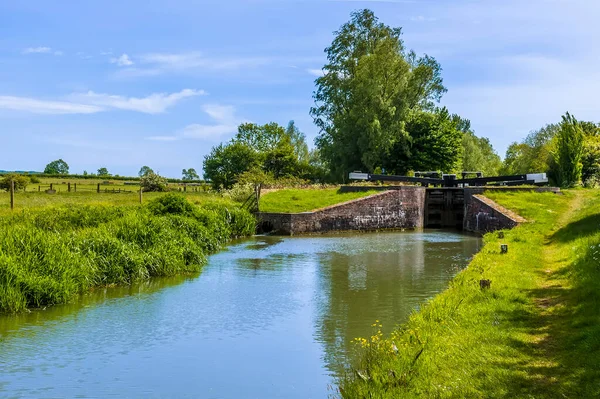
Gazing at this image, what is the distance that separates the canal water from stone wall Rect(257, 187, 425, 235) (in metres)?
11.3

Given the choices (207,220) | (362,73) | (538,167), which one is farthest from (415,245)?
(538,167)

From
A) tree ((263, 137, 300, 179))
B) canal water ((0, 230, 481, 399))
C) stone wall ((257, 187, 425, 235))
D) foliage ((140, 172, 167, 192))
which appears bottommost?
canal water ((0, 230, 481, 399))

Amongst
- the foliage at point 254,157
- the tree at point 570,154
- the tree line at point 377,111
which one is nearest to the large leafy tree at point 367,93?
the tree line at point 377,111

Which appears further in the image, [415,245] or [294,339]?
[415,245]

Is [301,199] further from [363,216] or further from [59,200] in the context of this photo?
[59,200]

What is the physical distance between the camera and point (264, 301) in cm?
1412

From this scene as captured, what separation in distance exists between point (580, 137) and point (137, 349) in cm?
4171

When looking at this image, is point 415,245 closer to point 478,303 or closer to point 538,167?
point 478,303

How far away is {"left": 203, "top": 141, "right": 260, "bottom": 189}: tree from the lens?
59.9 meters

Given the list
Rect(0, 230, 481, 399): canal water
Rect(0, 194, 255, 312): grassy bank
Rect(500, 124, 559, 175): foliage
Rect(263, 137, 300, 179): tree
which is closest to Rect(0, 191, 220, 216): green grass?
Rect(0, 194, 255, 312): grassy bank

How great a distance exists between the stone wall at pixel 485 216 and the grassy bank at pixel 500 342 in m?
14.2

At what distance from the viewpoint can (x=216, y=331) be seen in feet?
37.0

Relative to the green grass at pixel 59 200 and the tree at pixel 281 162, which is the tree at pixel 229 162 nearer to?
the tree at pixel 281 162

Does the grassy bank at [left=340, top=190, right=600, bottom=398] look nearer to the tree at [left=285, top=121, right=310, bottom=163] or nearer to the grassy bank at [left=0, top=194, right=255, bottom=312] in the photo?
the grassy bank at [left=0, top=194, right=255, bottom=312]
